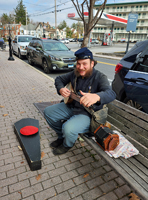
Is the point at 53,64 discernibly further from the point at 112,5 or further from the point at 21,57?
the point at 112,5

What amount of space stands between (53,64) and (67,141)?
6921 mm

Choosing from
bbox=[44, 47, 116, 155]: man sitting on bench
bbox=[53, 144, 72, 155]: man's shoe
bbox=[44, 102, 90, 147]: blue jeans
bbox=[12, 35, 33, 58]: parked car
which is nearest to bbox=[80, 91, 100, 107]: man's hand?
bbox=[44, 47, 116, 155]: man sitting on bench

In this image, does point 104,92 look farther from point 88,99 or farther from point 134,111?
point 134,111

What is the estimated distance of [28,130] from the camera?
10.6 ft

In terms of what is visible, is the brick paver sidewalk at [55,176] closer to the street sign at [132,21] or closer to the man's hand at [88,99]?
the man's hand at [88,99]

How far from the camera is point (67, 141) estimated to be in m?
2.60

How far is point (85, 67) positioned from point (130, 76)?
4.40 ft

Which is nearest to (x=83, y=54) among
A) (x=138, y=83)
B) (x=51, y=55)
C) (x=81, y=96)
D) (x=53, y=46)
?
(x=81, y=96)

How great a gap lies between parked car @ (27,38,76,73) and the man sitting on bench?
6233 millimetres

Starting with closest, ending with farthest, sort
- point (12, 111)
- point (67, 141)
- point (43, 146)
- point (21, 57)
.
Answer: point (67, 141) → point (43, 146) → point (12, 111) → point (21, 57)

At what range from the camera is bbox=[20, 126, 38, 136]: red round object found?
10.3 ft

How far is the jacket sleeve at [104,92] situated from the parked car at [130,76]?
1086mm

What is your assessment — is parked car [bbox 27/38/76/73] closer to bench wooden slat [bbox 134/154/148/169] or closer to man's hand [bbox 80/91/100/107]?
man's hand [bbox 80/91/100/107]

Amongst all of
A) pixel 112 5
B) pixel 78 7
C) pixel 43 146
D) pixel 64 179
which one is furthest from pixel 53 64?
pixel 112 5
